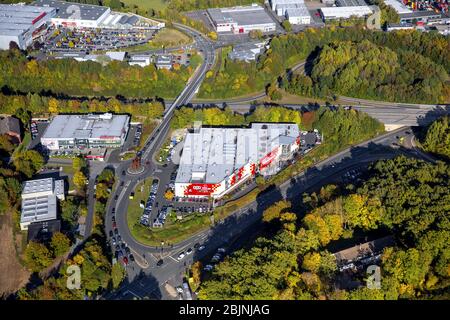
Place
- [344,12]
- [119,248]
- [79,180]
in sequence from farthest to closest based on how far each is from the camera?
[344,12]
[79,180]
[119,248]

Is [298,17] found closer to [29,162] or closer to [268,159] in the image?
[268,159]

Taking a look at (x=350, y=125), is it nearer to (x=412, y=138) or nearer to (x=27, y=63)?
(x=412, y=138)

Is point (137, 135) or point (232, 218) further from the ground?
point (137, 135)

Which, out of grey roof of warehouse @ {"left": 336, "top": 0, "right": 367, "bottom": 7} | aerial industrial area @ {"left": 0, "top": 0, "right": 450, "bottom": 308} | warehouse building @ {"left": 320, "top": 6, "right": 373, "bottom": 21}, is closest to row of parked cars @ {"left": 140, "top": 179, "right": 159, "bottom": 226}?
aerial industrial area @ {"left": 0, "top": 0, "right": 450, "bottom": 308}

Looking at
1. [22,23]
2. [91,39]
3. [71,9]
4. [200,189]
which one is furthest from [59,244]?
[71,9]

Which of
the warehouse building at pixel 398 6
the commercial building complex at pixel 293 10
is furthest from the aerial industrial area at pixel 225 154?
the warehouse building at pixel 398 6

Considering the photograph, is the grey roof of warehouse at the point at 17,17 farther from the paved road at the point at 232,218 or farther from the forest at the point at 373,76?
the forest at the point at 373,76
